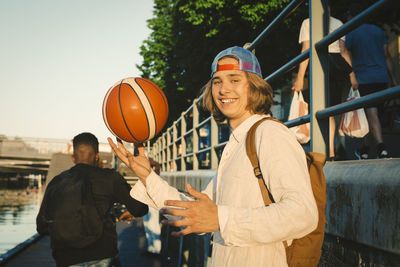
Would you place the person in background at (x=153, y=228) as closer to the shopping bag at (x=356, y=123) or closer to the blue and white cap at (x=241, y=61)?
the shopping bag at (x=356, y=123)

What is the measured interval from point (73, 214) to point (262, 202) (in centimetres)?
201

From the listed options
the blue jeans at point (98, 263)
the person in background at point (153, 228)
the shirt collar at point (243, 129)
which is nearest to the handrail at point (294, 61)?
the shirt collar at point (243, 129)

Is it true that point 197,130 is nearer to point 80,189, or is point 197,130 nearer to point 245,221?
point 80,189

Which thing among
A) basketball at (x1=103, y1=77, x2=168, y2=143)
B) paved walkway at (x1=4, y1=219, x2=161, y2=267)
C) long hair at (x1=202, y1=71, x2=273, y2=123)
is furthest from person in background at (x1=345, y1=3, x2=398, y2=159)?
paved walkway at (x1=4, y1=219, x2=161, y2=267)

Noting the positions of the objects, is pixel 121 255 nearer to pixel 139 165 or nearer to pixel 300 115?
pixel 300 115

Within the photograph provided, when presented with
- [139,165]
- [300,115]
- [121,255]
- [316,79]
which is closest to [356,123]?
[300,115]

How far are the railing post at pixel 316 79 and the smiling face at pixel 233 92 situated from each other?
0.67 metres

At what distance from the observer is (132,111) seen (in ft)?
9.62

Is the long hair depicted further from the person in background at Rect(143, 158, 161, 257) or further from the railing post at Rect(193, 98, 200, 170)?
the person in background at Rect(143, 158, 161, 257)

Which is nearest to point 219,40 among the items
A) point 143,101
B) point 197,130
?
point 197,130

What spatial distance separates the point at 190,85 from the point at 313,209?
Result: 15.8 m

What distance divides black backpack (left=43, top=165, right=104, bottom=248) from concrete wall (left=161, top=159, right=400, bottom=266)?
73.0 inches

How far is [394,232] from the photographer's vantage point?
1.42 meters

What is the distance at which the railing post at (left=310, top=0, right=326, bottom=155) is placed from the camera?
2.38m
